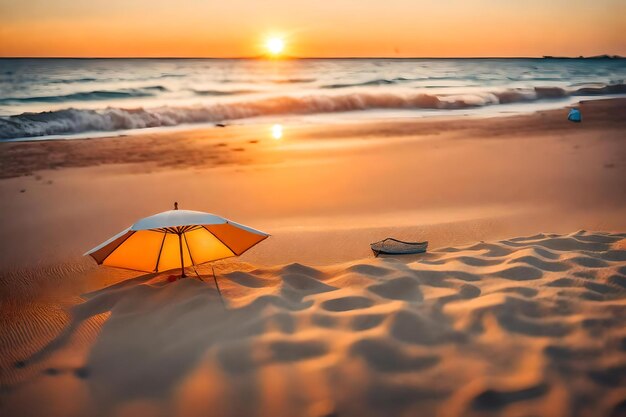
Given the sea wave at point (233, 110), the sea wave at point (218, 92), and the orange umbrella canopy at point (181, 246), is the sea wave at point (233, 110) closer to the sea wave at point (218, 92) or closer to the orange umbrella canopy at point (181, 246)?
the sea wave at point (218, 92)

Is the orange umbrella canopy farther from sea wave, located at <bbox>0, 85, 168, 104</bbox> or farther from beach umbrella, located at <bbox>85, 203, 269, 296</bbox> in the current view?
sea wave, located at <bbox>0, 85, 168, 104</bbox>

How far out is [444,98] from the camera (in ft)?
99.2

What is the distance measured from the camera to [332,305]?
447 cm

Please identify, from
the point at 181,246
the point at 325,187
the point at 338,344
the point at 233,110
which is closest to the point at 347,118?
the point at 233,110

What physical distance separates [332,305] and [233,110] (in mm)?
21654

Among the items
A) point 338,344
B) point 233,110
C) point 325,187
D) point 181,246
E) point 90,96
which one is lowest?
point 338,344

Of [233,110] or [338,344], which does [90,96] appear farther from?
[338,344]

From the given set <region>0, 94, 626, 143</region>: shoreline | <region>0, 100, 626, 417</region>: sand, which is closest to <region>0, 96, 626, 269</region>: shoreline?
<region>0, 100, 626, 417</region>: sand

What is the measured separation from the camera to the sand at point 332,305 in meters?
3.41

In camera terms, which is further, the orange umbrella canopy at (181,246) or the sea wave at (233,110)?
the sea wave at (233,110)

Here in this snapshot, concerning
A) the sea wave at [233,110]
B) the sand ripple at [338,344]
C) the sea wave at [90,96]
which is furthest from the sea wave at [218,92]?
the sand ripple at [338,344]

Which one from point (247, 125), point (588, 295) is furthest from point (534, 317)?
point (247, 125)

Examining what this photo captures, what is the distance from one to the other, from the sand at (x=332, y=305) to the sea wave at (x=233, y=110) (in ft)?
32.4

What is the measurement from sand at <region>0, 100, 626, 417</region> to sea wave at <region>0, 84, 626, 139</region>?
9.87 metres
